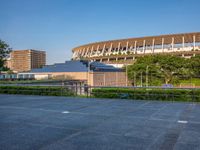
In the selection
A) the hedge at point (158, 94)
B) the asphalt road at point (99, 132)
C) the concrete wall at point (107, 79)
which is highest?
the concrete wall at point (107, 79)

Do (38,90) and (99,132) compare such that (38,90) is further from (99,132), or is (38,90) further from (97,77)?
(97,77)

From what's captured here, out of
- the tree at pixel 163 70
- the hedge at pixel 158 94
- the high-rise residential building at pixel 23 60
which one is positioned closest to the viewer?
the hedge at pixel 158 94

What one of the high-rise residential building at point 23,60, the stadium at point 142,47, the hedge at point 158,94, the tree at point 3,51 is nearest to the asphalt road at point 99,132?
the hedge at point 158,94

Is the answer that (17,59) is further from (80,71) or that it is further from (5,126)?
(5,126)

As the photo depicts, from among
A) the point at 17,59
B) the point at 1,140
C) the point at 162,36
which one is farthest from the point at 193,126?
the point at 17,59

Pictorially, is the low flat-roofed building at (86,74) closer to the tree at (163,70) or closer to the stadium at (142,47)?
the tree at (163,70)

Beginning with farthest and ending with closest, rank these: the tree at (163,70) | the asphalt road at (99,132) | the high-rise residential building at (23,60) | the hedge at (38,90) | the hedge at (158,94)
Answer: the high-rise residential building at (23,60) → the tree at (163,70) → the hedge at (38,90) → the hedge at (158,94) → the asphalt road at (99,132)

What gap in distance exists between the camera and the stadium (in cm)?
7762

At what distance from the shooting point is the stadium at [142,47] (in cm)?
7762

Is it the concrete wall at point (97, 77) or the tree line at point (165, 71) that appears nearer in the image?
the concrete wall at point (97, 77)

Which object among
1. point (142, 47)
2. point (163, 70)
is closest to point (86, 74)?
point (163, 70)

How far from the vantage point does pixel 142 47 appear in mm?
91312

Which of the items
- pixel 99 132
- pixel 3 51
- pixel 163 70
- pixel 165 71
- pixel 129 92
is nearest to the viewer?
pixel 99 132

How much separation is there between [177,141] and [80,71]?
36658 millimetres
